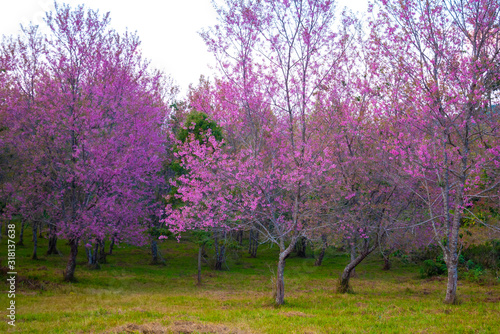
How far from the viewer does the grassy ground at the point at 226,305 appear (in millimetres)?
9984

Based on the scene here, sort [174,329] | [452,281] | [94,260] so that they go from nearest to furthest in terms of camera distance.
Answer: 1. [174,329]
2. [452,281]
3. [94,260]

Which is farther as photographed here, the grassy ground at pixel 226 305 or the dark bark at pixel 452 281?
the dark bark at pixel 452 281

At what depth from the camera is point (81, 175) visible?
19.3 m

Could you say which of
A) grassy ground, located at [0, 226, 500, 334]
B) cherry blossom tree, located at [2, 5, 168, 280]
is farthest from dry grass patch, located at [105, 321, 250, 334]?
cherry blossom tree, located at [2, 5, 168, 280]

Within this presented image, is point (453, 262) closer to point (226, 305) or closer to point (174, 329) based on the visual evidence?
point (226, 305)

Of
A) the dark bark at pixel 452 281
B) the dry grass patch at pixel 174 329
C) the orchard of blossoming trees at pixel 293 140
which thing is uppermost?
the orchard of blossoming trees at pixel 293 140

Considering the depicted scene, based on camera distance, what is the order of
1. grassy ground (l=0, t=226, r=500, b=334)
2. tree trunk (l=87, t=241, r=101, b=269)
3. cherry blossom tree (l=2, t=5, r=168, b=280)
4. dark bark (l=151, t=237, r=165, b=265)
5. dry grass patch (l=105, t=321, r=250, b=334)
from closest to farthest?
dry grass patch (l=105, t=321, r=250, b=334) → grassy ground (l=0, t=226, r=500, b=334) → cherry blossom tree (l=2, t=5, r=168, b=280) → tree trunk (l=87, t=241, r=101, b=269) → dark bark (l=151, t=237, r=165, b=265)

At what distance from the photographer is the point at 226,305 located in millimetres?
14672

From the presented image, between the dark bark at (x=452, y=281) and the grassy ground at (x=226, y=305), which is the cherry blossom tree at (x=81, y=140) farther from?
the dark bark at (x=452, y=281)

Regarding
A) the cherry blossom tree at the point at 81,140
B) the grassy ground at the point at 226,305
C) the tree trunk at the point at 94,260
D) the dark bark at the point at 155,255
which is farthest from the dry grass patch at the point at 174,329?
the dark bark at the point at 155,255

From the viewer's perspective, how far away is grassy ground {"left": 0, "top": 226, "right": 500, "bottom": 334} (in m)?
A: 9.98

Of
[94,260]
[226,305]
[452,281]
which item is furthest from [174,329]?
[94,260]

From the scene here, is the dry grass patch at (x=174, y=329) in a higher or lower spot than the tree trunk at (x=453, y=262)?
lower

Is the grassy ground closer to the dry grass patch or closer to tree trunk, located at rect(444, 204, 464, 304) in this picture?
the dry grass patch
